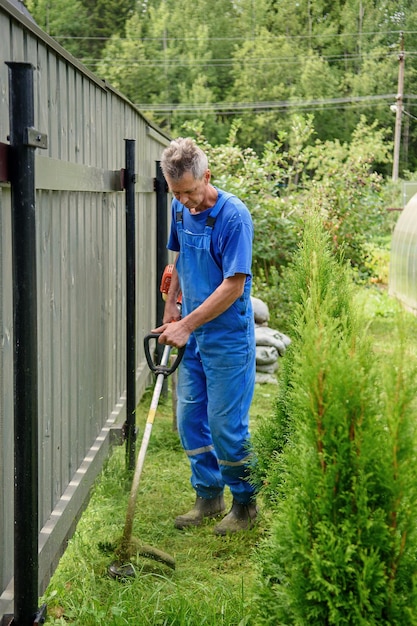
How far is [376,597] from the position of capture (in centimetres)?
205

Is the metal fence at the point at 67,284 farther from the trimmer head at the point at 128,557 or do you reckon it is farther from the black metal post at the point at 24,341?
the trimmer head at the point at 128,557

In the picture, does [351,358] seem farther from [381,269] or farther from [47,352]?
[381,269]

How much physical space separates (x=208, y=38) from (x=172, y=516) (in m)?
57.3

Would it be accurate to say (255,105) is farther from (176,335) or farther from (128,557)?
(128,557)

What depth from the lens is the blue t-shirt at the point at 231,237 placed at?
4137 mm

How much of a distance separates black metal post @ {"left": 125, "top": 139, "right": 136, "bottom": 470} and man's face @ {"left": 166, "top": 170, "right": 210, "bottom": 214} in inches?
32.1

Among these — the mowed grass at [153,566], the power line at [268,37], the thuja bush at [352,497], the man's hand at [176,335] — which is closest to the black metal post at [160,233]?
the mowed grass at [153,566]

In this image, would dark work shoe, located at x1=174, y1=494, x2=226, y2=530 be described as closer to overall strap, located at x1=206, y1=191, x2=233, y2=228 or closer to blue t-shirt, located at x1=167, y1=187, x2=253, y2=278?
blue t-shirt, located at x1=167, y1=187, x2=253, y2=278

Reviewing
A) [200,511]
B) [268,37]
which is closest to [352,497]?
[200,511]

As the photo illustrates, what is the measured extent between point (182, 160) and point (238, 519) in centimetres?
192

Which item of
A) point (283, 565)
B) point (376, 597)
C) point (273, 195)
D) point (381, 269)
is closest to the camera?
point (376, 597)

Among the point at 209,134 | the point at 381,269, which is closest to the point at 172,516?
the point at 381,269

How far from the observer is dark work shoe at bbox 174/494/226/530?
181 inches

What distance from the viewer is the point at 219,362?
14.4 ft
